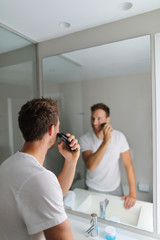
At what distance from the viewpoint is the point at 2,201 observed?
0.68 m

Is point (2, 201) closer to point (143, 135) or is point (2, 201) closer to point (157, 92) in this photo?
point (143, 135)

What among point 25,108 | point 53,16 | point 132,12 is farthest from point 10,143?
point 132,12

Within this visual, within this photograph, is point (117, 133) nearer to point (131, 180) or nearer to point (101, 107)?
point (101, 107)

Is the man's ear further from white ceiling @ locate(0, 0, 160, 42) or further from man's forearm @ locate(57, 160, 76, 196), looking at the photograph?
white ceiling @ locate(0, 0, 160, 42)

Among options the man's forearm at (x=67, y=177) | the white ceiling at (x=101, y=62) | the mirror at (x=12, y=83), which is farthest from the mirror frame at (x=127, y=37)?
the man's forearm at (x=67, y=177)

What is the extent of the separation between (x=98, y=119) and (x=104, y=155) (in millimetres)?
316

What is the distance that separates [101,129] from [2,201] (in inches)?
37.8

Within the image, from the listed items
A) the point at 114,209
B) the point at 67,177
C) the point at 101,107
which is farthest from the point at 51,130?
the point at 114,209

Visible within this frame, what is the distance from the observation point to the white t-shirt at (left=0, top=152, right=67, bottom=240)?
629 mm

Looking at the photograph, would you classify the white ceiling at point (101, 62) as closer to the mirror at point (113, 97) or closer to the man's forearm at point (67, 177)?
the mirror at point (113, 97)

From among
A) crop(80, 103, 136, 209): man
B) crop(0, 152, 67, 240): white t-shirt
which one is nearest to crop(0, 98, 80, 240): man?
crop(0, 152, 67, 240): white t-shirt

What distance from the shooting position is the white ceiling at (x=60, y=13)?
1042 mm

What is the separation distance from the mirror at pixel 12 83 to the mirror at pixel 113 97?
7.2 inches

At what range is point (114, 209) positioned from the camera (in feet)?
4.36
